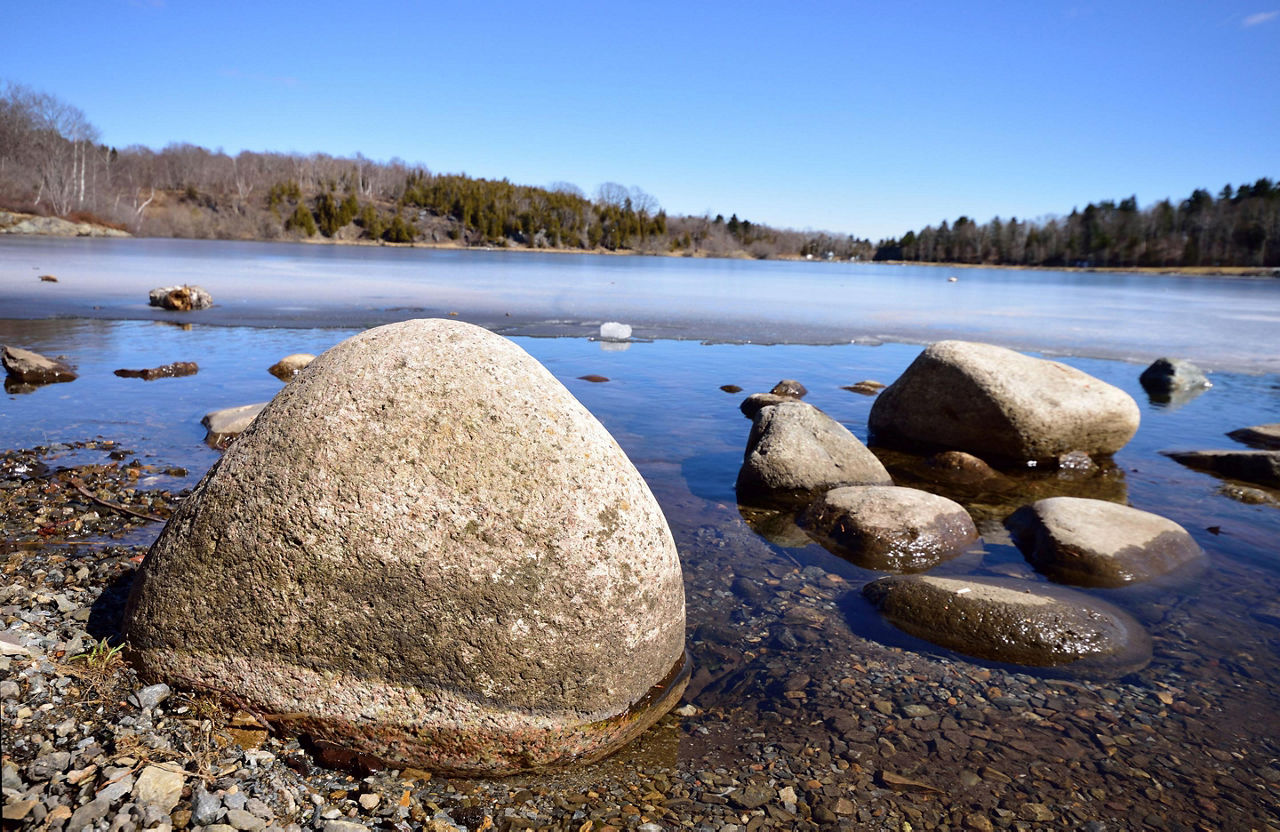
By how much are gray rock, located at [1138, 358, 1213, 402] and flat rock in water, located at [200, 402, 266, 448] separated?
1547cm

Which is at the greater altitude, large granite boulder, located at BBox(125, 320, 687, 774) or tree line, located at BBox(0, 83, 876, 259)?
tree line, located at BBox(0, 83, 876, 259)

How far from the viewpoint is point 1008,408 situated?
9398 millimetres

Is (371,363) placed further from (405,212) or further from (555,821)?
(405,212)

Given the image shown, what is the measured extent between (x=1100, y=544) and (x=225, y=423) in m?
8.99

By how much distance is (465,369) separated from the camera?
12.1 feet

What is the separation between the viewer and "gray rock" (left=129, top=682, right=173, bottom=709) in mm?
3262

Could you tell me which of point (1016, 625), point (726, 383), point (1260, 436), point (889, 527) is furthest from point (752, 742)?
point (1260, 436)

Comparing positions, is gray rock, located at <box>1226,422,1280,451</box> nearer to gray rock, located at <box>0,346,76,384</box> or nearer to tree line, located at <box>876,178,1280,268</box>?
gray rock, located at <box>0,346,76,384</box>

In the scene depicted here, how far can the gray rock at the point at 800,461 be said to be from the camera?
788 cm

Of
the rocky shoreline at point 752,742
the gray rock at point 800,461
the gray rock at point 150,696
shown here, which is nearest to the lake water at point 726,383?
the rocky shoreline at point 752,742

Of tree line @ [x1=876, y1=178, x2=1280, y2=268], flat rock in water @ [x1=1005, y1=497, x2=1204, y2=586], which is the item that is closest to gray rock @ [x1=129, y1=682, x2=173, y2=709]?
flat rock in water @ [x1=1005, y1=497, x2=1204, y2=586]

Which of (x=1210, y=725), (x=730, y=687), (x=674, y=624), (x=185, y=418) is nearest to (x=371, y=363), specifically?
(x=674, y=624)

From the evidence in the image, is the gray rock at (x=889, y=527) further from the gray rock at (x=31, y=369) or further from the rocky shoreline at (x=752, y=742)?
the gray rock at (x=31, y=369)

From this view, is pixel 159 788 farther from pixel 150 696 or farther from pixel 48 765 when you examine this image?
pixel 150 696
